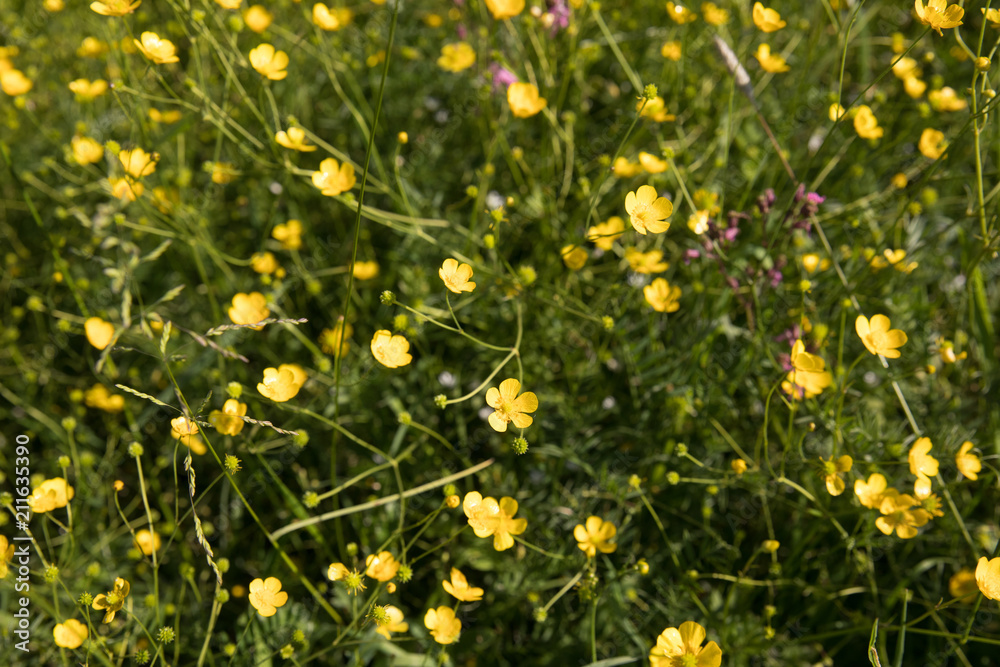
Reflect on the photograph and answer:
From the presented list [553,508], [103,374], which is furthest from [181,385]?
[553,508]

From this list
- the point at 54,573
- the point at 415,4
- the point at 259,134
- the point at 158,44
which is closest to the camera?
the point at 54,573

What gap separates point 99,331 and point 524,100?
1546mm

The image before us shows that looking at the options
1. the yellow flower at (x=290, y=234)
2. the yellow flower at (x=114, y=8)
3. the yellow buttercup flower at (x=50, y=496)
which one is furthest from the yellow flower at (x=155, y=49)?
the yellow buttercup flower at (x=50, y=496)

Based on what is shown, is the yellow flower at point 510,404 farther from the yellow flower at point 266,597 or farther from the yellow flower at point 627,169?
the yellow flower at point 627,169

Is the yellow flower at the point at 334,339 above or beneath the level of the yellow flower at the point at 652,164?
beneath

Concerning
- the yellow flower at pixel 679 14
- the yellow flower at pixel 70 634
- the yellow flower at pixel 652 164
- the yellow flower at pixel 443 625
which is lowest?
the yellow flower at pixel 70 634

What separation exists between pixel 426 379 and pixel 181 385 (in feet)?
2.63

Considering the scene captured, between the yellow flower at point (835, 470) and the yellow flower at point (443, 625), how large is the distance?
38.4 inches

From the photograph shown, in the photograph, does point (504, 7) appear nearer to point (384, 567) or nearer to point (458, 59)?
point (458, 59)

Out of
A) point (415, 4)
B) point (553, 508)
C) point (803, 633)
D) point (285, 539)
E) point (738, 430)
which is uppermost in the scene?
point (415, 4)

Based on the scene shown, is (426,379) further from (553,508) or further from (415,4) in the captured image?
(415,4)

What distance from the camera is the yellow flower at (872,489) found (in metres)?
1.82

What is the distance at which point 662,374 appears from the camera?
2.13 m

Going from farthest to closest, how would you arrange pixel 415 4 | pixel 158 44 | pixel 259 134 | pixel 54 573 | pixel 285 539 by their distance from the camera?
pixel 415 4
pixel 259 134
pixel 285 539
pixel 158 44
pixel 54 573
